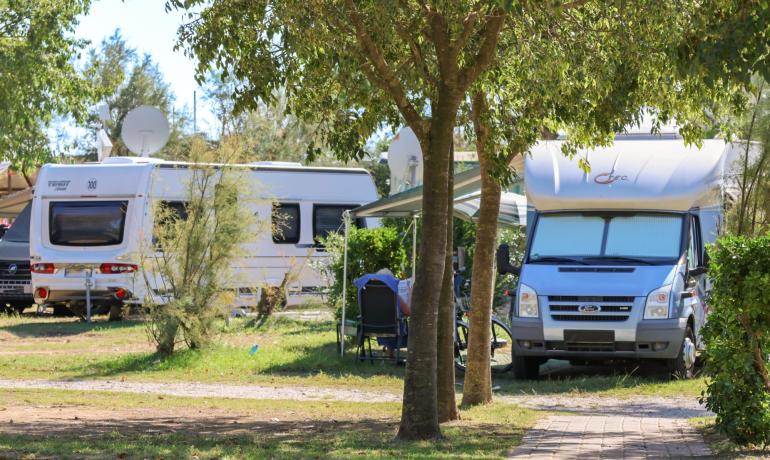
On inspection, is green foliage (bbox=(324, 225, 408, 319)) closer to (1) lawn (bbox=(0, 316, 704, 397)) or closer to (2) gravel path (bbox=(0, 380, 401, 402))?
(1) lawn (bbox=(0, 316, 704, 397))

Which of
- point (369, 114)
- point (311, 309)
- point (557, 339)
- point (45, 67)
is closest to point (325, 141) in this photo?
point (369, 114)

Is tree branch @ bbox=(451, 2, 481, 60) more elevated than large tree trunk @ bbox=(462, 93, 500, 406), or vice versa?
tree branch @ bbox=(451, 2, 481, 60)

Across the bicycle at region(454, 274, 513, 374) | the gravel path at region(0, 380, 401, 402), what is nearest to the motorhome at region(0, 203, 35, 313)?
the gravel path at region(0, 380, 401, 402)

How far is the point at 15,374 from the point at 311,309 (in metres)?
8.28

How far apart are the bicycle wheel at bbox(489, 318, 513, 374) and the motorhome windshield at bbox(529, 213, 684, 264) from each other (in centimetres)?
119

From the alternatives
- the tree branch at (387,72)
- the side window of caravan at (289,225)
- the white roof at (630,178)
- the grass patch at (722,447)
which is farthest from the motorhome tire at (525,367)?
the side window of caravan at (289,225)

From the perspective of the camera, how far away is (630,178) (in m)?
14.6

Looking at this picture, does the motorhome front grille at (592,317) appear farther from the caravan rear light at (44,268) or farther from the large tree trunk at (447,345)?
the caravan rear light at (44,268)

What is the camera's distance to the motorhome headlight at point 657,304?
45.5 feet

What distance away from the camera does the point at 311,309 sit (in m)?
22.8

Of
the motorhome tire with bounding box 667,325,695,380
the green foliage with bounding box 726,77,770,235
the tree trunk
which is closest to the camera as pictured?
the tree trunk

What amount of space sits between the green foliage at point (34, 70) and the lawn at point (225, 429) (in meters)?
7.82

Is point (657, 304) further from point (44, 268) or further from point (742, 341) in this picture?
point (44, 268)

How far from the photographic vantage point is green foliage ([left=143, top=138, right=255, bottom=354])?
16078mm
